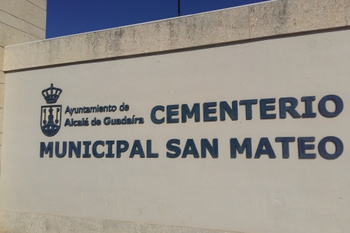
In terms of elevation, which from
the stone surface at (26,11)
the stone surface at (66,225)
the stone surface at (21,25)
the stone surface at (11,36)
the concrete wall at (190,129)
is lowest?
the stone surface at (66,225)

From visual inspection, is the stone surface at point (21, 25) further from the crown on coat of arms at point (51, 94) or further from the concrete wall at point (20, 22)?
the crown on coat of arms at point (51, 94)

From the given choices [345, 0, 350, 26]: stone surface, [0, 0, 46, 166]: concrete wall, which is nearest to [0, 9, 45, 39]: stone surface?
[0, 0, 46, 166]: concrete wall

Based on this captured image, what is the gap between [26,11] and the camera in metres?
8.09

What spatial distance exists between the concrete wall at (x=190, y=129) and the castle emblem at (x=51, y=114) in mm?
192

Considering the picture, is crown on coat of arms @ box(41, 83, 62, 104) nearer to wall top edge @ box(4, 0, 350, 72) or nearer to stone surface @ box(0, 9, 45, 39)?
wall top edge @ box(4, 0, 350, 72)

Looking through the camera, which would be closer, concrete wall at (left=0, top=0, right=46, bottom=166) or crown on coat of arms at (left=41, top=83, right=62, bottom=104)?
crown on coat of arms at (left=41, top=83, right=62, bottom=104)

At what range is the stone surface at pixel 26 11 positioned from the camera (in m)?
7.58

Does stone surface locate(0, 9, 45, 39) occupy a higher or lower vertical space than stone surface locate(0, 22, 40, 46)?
higher

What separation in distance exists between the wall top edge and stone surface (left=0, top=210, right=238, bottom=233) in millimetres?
3081

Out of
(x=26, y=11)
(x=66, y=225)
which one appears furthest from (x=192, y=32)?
(x=26, y=11)

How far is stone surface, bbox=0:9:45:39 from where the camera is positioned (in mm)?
7504

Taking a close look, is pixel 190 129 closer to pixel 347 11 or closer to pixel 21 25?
pixel 347 11

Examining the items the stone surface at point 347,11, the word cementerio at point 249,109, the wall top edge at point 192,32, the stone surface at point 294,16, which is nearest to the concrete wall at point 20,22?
the wall top edge at point 192,32

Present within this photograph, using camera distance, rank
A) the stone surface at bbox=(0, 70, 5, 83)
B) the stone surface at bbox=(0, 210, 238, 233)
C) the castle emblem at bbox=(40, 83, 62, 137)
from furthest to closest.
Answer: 1. the stone surface at bbox=(0, 70, 5, 83)
2. the castle emblem at bbox=(40, 83, 62, 137)
3. the stone surface at bbox=(0, 210, 238, 233)
